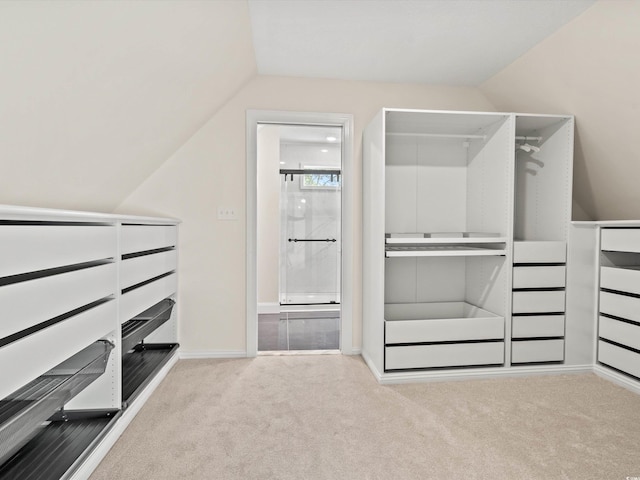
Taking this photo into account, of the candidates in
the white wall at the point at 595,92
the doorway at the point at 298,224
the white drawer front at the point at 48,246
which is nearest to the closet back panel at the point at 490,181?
the white wall at the point at 595,92

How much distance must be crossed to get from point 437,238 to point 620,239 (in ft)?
3.99

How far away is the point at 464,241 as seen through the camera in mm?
2742

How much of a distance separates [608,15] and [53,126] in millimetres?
2761

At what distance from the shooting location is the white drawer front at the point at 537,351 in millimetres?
2744

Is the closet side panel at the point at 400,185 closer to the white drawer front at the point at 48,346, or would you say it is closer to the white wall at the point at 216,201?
the white wall at the point at 216,201

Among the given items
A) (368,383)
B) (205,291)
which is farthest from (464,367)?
Answer: (205,291)

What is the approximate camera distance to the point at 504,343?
2.73 metres

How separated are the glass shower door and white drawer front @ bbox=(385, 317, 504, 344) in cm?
244

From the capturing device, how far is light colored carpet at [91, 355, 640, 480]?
66.1 inches

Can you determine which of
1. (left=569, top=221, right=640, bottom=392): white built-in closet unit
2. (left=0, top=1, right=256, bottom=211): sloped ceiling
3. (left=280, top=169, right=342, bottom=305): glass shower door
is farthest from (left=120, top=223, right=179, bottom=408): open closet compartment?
(left=569, top=221, right=640, bottom=392): white built-in closet unit

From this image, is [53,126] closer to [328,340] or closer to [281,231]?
[328,340]

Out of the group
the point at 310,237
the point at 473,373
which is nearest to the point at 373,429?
the point at 473,373

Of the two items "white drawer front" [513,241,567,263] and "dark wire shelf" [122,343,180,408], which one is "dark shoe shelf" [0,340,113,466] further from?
"white drawer front" [513,241,567,263]

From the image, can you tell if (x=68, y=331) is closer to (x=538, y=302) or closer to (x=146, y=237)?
(x=146, y=237)
